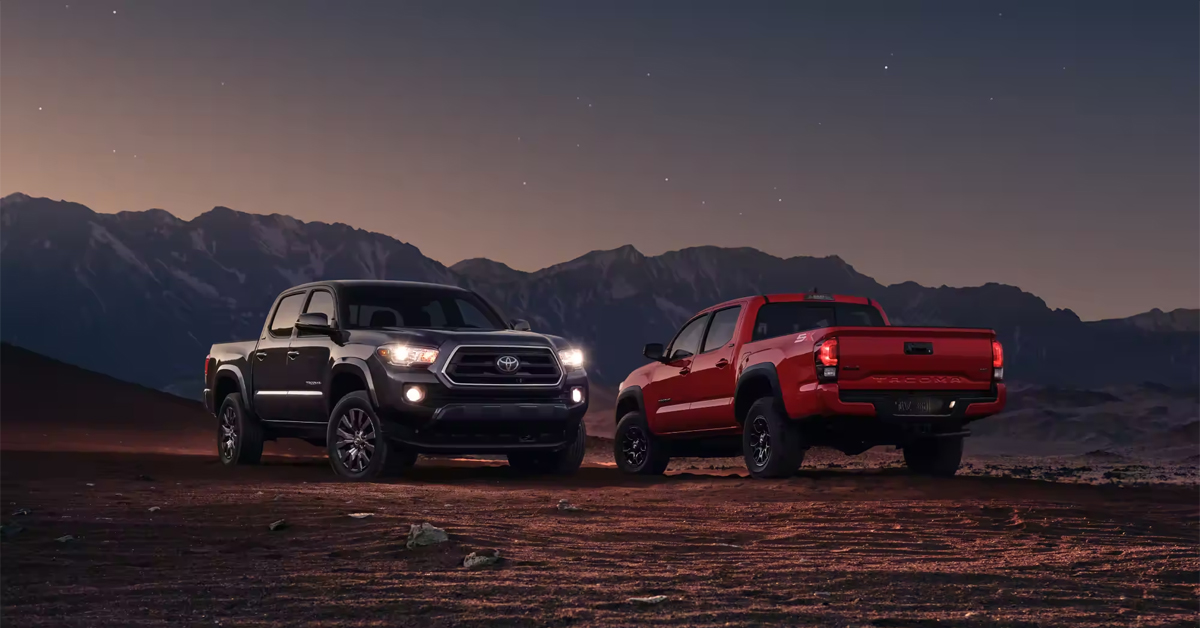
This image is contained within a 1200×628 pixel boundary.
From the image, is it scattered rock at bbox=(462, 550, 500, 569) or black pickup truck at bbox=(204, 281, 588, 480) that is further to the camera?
black pickup truck at bbox=(204, 281, 588, 480)

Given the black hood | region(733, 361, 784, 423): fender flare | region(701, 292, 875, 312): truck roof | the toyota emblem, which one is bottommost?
region(733, 361, 784, 423): fender flare

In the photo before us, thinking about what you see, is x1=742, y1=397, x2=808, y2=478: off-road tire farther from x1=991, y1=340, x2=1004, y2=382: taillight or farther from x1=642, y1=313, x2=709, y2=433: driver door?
x1=991, y1=340, x2=1004, y2=382: taillight

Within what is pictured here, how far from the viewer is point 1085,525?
10195 mm

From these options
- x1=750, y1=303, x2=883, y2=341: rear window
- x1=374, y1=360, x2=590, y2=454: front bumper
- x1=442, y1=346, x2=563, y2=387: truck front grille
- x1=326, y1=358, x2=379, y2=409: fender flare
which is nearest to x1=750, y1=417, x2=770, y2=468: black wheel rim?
x1=750, y1=303, x2=883, y2=341: rear window

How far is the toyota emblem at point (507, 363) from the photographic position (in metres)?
13.3

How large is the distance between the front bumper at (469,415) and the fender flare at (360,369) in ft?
0.27

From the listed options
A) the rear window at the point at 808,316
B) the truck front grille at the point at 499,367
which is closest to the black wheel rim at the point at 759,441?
the rear window at the point at 808,316

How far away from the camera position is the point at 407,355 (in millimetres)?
12961

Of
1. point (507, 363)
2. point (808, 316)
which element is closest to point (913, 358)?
point (808, 316)

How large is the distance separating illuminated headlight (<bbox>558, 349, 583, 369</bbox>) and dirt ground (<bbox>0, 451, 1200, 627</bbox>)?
1.43 meters

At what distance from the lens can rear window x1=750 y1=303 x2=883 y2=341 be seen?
46.7 ft

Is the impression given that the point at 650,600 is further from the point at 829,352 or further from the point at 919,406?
the point at 919,406

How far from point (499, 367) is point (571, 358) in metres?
1.00

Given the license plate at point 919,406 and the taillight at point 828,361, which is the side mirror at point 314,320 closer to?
the taillight at point 828,361
